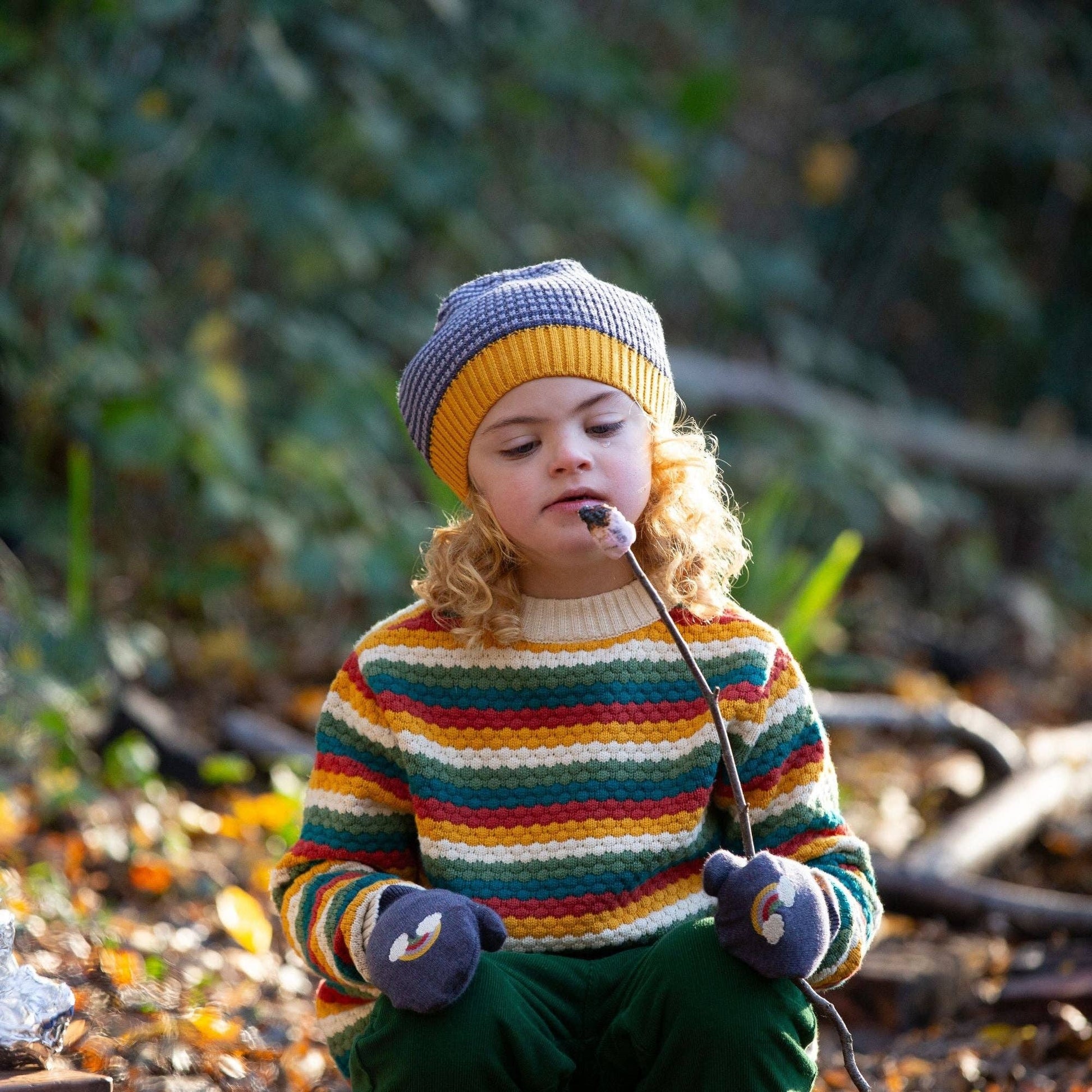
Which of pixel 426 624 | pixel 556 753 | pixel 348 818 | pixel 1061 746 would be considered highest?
pixel 426 624

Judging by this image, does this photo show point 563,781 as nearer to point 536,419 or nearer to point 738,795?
point 738,795

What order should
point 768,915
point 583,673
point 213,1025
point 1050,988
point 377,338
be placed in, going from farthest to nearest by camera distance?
1. point 377,338
2. point 1050,988
3. point 213,1025
4. point 583,673
5. point 768,915

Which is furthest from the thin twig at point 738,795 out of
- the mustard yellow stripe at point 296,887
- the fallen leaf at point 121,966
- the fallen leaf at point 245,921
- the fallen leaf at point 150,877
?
the fallen leaf at point 150,877

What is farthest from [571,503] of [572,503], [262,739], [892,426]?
[892,426]

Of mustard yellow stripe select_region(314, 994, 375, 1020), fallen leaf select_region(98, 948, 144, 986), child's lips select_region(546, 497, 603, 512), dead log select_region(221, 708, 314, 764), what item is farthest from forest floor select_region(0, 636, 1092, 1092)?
child's lips select_region(546, 497, 603, 512)

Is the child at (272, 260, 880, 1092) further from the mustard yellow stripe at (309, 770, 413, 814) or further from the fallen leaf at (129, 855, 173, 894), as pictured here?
the fallen leaf at (129, 855, 173, 894)

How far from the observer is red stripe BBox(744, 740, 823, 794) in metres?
1.60

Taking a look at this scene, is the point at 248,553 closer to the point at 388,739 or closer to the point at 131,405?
the point at 131,405

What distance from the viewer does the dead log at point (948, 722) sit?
3348 millimetres

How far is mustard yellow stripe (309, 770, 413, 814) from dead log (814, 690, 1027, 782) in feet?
5.96

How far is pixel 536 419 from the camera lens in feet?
5.21

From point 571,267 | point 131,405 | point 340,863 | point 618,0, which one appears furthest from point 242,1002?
point 618,0

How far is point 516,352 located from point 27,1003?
3.21 feet

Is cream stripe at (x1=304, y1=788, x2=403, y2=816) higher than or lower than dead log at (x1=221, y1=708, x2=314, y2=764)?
higher
